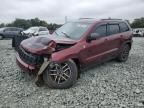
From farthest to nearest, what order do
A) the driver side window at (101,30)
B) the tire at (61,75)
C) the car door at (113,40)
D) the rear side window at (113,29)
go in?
the rear side window at (113,29) → the car door at (113,40) → the driver side window at (101,30) → the tire at (61,75)

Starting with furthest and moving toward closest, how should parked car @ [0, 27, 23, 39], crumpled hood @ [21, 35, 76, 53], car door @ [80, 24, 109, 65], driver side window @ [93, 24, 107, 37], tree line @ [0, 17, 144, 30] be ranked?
1. tree line @ [0, 17, 144, 30]
2. parked car @ [0, 27, 23, 39]
3. driver side window @ [93, 24, 107, 37]
4. car door @ [80, 24, 109, 65]
5. crumpled hood @ [21, 35, 76, 53]

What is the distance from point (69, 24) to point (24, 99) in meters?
3.29

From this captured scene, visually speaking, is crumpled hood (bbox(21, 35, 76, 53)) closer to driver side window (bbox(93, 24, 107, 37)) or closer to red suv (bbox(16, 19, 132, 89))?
red suv (bbox(16, 19, 132, 89))

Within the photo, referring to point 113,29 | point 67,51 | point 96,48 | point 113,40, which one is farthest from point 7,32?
point 67,51

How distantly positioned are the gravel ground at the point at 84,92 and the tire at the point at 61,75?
161 millimetres

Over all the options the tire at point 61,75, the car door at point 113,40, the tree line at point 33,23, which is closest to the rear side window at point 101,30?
the car door at point 113,40

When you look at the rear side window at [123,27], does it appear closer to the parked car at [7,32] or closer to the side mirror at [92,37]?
the side mirror at [92,37]

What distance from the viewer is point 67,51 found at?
18.3 ft

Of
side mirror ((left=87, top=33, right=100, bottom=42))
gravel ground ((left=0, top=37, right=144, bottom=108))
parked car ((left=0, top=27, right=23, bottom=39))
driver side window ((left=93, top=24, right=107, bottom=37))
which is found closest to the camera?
gravel ground ((left=0, top=37, right=144, bottom=108))

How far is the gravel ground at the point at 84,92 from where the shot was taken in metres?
4.59

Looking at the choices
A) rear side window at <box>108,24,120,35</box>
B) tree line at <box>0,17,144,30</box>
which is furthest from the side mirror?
tree line at <box>0,17,144,30</box>

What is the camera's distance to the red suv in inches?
214

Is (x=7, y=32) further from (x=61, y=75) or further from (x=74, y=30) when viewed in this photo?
(x=61, y=75)

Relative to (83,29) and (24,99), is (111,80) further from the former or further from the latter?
(24,99)
